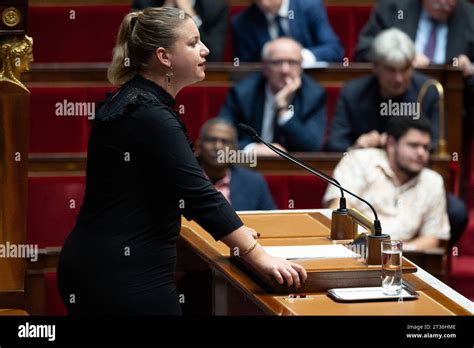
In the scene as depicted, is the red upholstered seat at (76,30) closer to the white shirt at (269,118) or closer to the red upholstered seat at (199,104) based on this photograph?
the red upholstered seat at (199,104)

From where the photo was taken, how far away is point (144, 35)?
3.71ft

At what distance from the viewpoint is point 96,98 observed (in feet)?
6.96

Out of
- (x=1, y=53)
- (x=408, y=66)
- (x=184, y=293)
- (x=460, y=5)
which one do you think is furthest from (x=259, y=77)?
(x=1, y=53)

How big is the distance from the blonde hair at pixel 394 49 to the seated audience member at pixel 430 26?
24 cm

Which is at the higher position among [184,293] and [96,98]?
[96,98]

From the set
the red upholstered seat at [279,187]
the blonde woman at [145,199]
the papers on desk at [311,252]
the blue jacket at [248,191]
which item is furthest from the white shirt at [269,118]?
the blonde woman at [145,199]

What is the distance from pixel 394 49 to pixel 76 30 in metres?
0.73

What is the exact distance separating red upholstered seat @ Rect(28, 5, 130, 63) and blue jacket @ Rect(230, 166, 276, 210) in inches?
26.6

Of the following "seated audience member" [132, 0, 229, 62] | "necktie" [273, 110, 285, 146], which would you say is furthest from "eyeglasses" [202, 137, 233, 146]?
"seated audience member" [132, 0, 229, 62]

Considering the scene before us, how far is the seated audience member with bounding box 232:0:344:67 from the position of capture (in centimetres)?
233

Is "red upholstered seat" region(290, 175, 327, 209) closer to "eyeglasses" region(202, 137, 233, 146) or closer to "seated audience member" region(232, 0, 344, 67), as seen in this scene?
"eyeglasses" region(202, 137, 233, 146)

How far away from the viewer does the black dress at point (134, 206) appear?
1093mm

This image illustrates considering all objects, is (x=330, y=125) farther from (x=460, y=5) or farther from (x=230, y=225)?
(x=230, y=225)

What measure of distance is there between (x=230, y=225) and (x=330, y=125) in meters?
1.06
